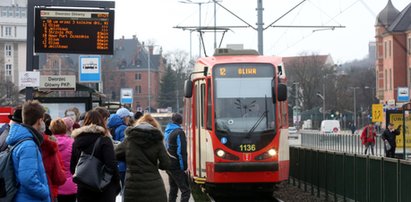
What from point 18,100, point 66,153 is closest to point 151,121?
point 66,153

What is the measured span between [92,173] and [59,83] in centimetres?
1369

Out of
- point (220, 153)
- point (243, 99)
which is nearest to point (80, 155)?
point (220, 153)

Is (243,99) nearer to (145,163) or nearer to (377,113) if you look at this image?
(145,163)

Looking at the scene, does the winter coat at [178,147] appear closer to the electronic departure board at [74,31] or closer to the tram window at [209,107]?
the tram window at [209,107]

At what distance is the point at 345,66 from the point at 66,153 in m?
164

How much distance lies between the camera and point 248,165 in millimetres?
16969

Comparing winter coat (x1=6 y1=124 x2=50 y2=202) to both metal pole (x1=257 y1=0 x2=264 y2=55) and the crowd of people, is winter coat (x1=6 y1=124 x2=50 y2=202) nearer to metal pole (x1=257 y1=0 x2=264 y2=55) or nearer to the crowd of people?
the crowd of people

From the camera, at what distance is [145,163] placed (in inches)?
348

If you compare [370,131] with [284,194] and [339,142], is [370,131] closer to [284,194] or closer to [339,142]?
[339,142]

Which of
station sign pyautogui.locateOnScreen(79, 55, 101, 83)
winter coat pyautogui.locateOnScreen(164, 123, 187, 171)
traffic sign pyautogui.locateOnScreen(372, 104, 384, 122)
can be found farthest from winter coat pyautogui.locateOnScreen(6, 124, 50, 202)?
traffic sign pyautogui.locateOnScreen(372, 104, 384, 122)

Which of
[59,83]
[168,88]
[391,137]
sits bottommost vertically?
[391,137]

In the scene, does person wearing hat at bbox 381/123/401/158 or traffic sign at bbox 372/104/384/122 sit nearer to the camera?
person wearing hat at bbox 381/123/401/158

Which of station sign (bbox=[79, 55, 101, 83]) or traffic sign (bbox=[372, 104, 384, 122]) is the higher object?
station sign (bbox=[79, 55, 101, 83])

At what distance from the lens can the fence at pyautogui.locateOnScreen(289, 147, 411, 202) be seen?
40.4 feet
